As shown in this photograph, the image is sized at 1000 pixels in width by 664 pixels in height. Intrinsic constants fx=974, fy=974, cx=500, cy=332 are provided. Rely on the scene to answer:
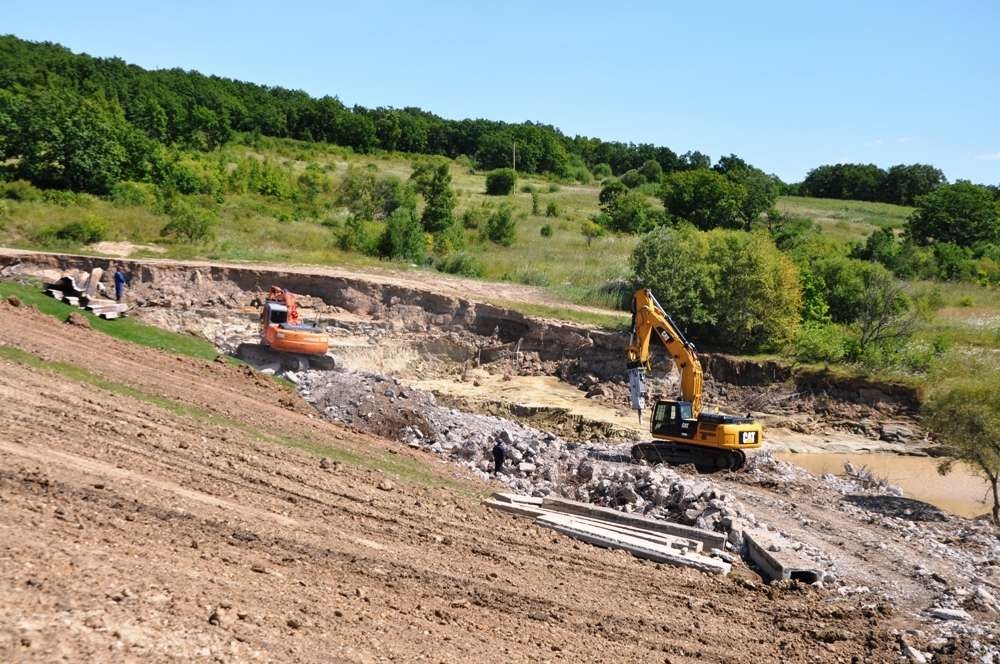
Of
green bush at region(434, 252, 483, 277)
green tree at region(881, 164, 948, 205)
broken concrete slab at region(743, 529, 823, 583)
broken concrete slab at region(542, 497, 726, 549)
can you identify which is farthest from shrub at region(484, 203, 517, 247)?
green tree at region(881, 164, 948, 205)

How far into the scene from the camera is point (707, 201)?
65.9 metres

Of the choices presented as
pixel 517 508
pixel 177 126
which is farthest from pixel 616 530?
pixel 177 126

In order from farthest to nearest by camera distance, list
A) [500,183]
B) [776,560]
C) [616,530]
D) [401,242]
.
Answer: [500,183], [401,242], [616,530], [776,560]

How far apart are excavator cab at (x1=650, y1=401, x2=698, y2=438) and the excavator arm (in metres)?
0.28

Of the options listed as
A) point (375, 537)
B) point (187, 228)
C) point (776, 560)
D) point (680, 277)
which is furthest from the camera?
point (187, 228)

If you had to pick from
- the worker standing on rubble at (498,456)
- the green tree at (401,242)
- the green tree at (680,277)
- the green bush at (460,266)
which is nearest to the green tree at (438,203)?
the green tree at (401,242)

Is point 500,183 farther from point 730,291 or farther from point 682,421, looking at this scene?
point 682,421

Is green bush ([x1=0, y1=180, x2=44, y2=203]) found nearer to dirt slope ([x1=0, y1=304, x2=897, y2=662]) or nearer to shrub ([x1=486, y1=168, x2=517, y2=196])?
dirt slope ([x1=0, y1=304, x2=897, y2=662])

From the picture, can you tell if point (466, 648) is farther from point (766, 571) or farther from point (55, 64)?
point (55, 64)

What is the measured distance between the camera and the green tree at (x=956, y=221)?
6931 centimetres

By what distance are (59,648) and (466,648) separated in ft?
14.6

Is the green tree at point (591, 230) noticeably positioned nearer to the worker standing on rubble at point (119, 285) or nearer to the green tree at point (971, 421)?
the worker standing on rubble at point (119, 285)

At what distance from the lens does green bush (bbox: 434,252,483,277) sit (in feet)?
150

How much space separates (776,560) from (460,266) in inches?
1216
